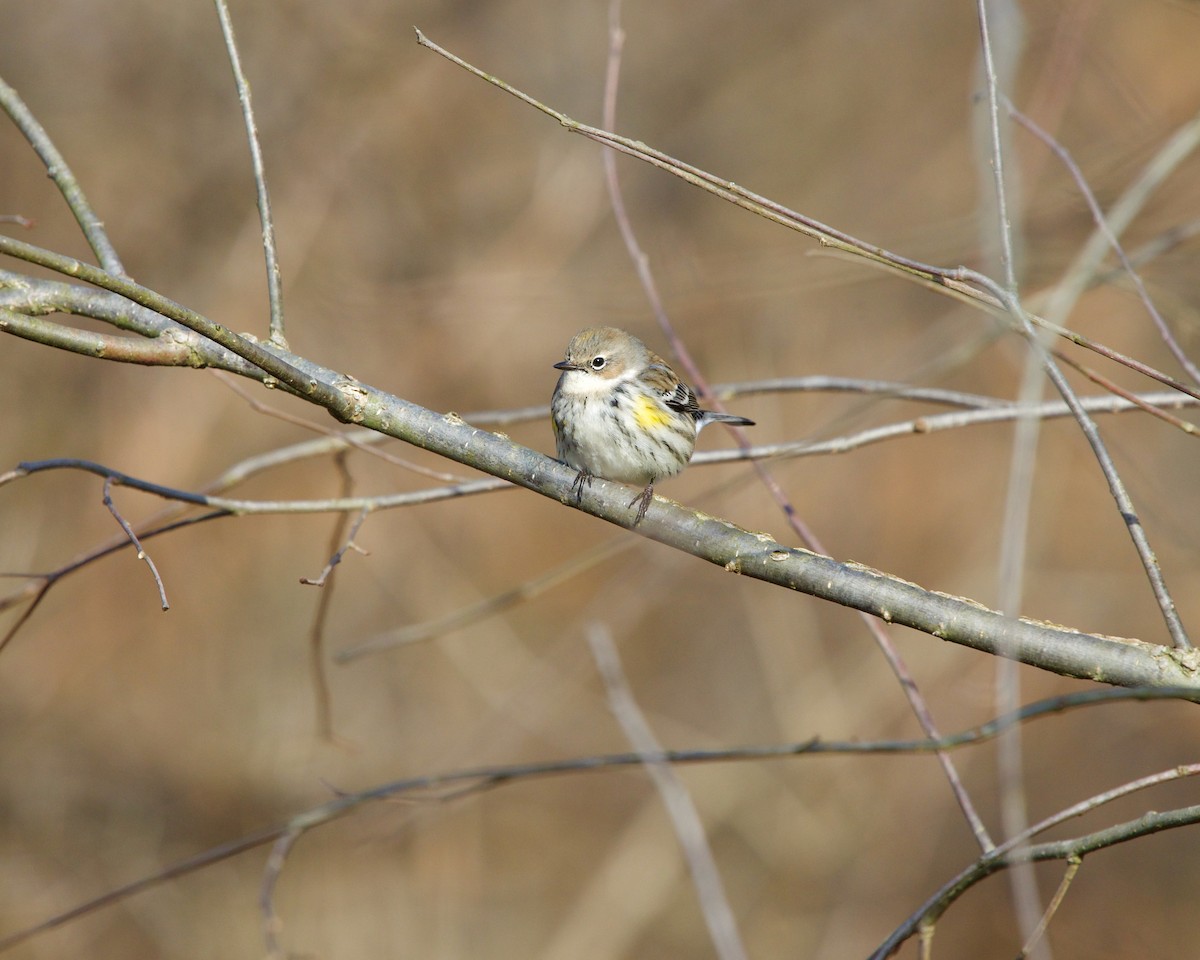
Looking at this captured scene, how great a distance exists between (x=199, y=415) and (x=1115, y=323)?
839 centimetres

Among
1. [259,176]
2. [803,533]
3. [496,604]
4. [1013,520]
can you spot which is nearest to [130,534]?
[259,176]

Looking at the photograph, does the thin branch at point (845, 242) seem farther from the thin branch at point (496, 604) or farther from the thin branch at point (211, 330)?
the thin branch at point (496, 604)

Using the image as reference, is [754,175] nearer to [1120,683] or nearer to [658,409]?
[658,409]

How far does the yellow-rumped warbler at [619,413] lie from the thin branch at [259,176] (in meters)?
1.38

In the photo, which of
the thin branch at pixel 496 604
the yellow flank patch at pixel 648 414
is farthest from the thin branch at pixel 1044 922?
the yellow flank patch at pixel 648 414

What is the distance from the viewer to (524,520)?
33.0 feet

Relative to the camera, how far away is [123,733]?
28.0ft

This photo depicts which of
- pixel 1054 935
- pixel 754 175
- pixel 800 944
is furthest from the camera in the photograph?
pixel 754 175

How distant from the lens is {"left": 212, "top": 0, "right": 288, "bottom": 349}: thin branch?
2.52 metres

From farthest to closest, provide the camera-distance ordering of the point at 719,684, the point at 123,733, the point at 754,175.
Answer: the point at 754,175
the point at 719,684
the point at 123,733

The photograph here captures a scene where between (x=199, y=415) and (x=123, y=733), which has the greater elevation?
(x=199, y=415)

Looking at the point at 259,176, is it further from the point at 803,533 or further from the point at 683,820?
the point at 683,820

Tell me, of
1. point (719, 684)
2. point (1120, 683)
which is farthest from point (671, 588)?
point (1120, 683)

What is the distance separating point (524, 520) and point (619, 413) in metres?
5.97
